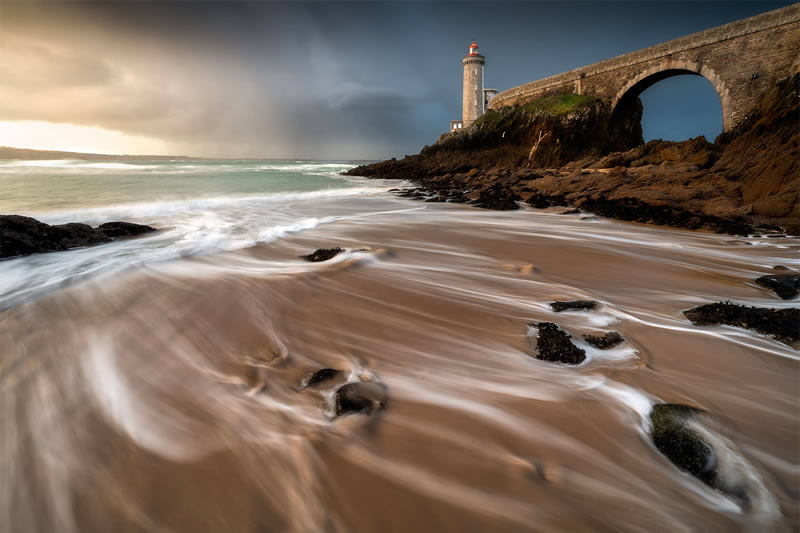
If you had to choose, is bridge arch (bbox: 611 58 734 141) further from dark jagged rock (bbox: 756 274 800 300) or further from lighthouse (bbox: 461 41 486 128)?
lighthouse (bbox: 461 41 486 128)

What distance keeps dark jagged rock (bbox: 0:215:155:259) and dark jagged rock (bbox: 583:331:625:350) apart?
562 centimetres

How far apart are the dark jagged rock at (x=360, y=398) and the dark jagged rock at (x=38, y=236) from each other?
4.67 m

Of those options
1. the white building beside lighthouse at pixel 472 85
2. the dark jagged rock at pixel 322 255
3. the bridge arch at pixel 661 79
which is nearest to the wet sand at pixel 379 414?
the dark jagged rock at pixel 322 255

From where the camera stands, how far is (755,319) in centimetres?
200

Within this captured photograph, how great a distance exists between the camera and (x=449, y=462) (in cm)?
114

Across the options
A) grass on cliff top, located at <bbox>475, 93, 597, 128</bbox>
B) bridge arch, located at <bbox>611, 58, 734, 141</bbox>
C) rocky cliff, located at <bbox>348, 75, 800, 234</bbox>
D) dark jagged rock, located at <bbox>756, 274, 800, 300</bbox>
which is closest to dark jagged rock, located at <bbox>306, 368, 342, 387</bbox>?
dark jagged rock, located at <bbox>756, 274, 800, 300</bbox>

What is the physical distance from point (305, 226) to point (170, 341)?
4420 millimetres

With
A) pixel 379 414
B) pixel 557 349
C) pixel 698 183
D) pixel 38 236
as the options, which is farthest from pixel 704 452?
pixel 698 183

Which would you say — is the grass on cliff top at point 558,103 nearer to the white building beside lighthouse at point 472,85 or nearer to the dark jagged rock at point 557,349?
the white building beside lighthouse at point 472,85

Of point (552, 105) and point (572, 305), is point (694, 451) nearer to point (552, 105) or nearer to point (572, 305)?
point (572, 305)

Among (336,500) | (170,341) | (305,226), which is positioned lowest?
(336,500)

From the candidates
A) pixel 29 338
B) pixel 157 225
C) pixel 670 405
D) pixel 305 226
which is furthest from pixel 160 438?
pixel 157 225

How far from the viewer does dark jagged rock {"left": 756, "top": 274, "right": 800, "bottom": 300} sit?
256 centimetres

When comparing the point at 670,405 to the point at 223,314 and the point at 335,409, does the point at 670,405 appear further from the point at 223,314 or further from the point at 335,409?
the point at 223,314
